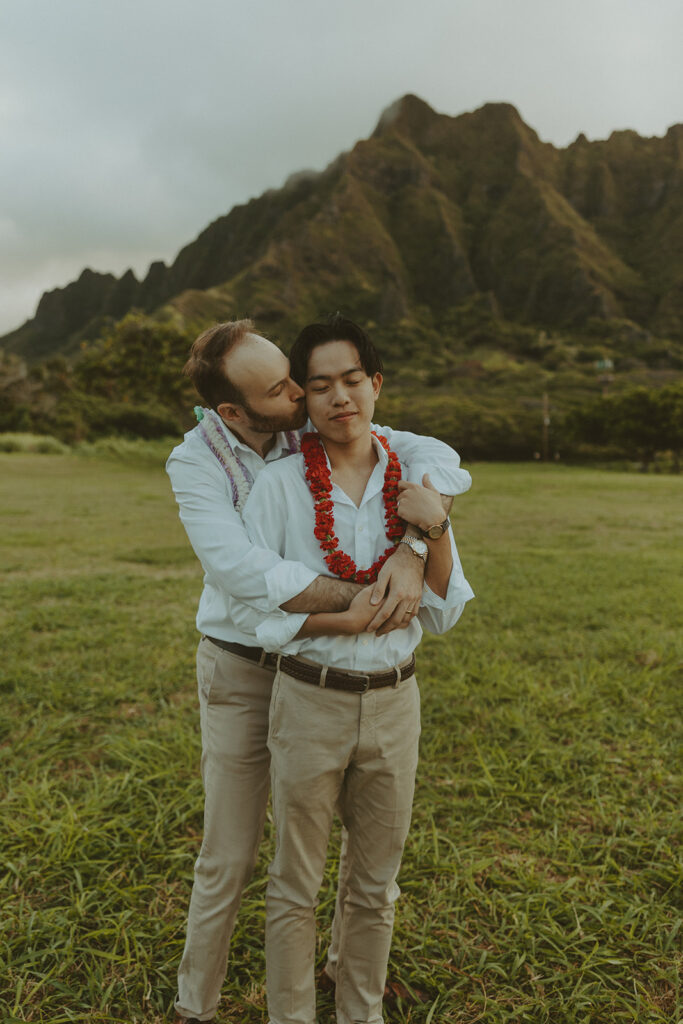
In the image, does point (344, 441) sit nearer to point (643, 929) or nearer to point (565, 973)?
point (565, 973)

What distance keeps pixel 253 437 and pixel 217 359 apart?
0.25m

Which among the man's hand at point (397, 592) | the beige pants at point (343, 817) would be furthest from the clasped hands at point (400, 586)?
the beige pants at point (343, 817)

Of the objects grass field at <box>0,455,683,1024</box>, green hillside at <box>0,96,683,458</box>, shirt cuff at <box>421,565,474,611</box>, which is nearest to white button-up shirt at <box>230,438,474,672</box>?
shirt cuff at <box>421,565,474,611</box>

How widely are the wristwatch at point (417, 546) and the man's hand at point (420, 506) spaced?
0.13 feet

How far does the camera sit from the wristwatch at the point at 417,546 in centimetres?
160

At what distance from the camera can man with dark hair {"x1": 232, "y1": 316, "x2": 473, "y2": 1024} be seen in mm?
1584

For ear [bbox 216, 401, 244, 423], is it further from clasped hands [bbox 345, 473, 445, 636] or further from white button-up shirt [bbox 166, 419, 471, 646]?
clasped hands [bbox 345, 473, 445, 636]

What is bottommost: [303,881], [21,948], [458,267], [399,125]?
[21,948]

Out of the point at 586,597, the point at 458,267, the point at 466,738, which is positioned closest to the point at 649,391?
the point at 586,597

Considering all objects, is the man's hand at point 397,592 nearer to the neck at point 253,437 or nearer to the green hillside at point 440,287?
the neck at point 253,437

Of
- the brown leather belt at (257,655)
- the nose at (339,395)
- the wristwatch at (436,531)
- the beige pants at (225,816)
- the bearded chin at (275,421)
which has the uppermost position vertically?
the nose at (339,395)

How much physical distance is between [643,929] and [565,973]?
370 mm

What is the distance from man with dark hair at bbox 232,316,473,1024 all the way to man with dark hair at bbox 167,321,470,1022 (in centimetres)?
6

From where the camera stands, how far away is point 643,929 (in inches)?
86.2
